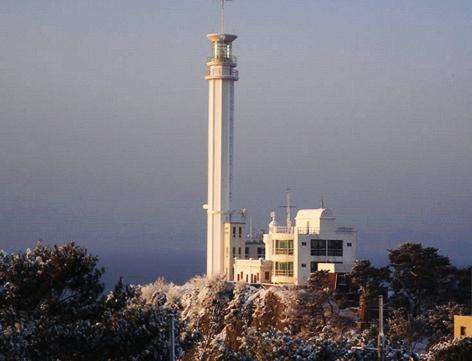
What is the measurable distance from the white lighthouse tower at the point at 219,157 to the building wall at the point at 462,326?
107 feet

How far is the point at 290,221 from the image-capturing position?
107750 mm

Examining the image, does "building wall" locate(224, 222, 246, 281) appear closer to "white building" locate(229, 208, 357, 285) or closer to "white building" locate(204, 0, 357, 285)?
"white building" locate(204, 0, 357, 285)

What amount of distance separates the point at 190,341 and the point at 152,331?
12.9 ft

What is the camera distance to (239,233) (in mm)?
107750

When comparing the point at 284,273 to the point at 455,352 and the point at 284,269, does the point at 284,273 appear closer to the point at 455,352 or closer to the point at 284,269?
the point at 284,269

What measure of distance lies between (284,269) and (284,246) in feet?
4.60

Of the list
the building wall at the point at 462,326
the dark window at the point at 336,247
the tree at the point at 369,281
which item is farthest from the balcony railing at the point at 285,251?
the building wall at the point at 462,326

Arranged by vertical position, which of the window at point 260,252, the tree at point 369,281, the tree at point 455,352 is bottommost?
the tree at point 455,352

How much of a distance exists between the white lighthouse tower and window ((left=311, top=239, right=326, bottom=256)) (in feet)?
22.8

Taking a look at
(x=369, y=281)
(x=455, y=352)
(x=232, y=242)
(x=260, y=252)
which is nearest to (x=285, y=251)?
(x=232, y=242)

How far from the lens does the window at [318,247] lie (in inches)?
4048

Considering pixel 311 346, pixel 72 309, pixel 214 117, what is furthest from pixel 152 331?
pixel 214 117

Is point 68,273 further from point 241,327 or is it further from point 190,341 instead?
point 241,327

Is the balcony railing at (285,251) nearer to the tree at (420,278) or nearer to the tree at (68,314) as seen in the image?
the tree at (420,278)
